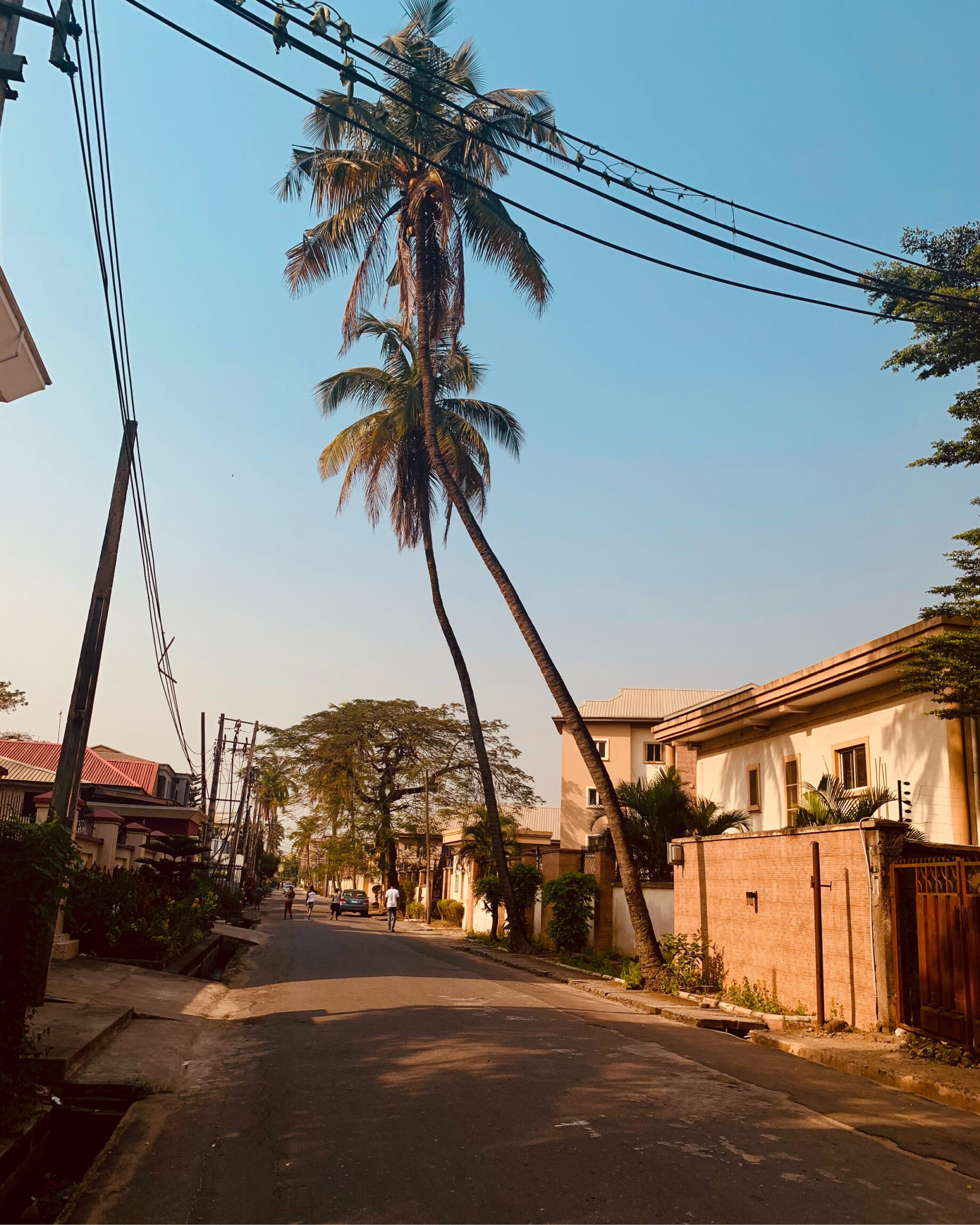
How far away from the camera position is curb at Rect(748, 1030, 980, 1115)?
28.4ft

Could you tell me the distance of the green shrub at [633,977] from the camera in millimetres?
18562

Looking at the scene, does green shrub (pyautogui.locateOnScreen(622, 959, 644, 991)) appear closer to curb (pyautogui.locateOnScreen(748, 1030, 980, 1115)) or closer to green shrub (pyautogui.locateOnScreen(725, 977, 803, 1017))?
green shrub (pyautogui.locateOnScreen(725, 977, 803, 1017))

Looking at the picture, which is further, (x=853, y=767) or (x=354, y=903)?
(x=354, y=903)

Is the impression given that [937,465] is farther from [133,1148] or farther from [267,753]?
[267,753]

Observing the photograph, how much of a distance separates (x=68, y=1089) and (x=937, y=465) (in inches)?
521

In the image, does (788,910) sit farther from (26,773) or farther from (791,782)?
(26,773)

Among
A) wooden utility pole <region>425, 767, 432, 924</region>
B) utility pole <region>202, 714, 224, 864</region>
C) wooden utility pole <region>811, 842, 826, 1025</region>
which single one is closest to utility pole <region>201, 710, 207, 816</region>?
utility pole <region>202, 714, 224, 864</region>

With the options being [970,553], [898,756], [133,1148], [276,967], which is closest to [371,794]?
[276,967]

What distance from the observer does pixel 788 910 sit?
47.2ft

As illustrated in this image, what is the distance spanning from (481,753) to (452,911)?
74.8 ft

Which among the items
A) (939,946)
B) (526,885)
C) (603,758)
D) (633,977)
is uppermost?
(603,758)

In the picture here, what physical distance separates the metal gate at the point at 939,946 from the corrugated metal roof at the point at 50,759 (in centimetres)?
3502

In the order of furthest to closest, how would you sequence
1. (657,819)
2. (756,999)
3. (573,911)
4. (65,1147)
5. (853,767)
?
(573,911) → (657,819) → (853,767) → (756,999) → (65,1147)

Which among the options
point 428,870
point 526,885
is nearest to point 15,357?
point 526,885
